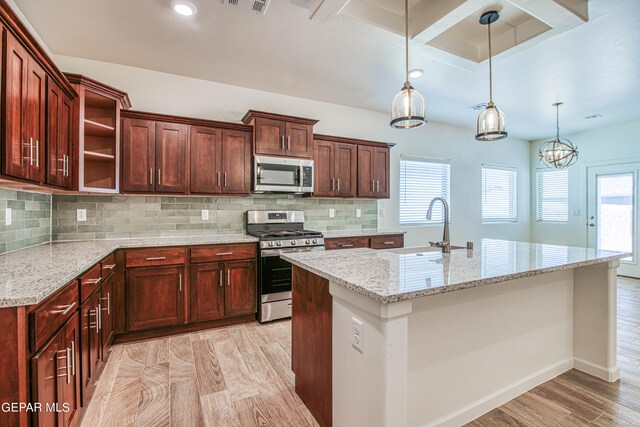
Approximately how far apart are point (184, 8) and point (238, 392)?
287 centimetres

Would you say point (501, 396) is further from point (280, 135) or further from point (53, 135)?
point (53, 135)

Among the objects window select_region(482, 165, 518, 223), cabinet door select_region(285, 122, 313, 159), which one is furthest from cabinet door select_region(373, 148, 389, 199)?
window select_region(482, 165, 518, 223)

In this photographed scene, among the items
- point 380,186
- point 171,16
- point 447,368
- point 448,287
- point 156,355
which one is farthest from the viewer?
point 380,186

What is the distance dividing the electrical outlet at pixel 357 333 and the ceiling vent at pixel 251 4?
2227mm

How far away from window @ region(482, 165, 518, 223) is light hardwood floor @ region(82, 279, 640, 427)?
3584 mm

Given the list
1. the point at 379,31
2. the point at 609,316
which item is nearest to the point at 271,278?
the point at 379,31

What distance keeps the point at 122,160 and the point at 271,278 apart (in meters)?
1.93

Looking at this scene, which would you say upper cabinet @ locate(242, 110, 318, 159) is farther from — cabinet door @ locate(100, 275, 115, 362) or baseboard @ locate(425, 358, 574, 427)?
baseboard @ locate(425, 358, 574, 427)

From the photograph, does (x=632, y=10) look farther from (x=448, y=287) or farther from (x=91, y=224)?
(x=91, y=224)

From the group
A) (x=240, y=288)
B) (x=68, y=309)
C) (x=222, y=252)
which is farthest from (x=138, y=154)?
(x=68, y=309)

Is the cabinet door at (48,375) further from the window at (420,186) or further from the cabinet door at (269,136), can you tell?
the window at (420,186)

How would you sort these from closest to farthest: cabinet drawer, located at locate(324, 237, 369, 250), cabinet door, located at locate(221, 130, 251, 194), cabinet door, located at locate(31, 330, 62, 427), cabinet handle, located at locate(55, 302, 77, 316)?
cabinet door, located at locate(31, 330, 62, 427) < cabinet handle, located at locate(55, 302, 77, 316) < cabinet door, located at locate(221, 130, 251, 194) < cabinet drawer, located at locate(324, 237, 369, 250)

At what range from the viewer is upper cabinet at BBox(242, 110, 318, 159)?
3.59 meters

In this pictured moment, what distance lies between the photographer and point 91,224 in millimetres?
3137
